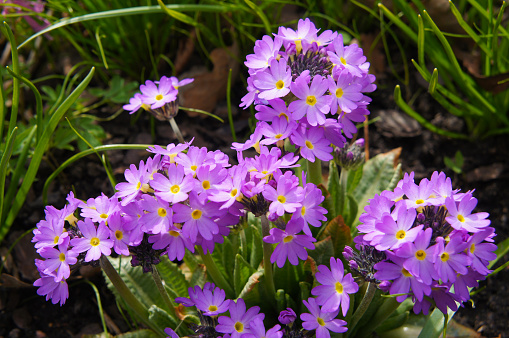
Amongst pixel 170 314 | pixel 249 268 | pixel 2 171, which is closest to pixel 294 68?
pixel 249 268

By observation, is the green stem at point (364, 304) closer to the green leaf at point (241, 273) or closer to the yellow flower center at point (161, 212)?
the green leaf at point (241, 273)

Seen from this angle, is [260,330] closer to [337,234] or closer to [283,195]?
[283,195]

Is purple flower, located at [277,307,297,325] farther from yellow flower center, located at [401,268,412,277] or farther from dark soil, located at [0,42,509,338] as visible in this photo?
dark soil, located at [0,42,509,338]

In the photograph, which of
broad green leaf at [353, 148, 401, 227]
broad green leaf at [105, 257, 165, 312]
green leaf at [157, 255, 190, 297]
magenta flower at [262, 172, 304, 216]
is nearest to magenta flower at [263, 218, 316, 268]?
magenta flower at [262, 172, 304, 216]

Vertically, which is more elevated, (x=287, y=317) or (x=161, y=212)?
(x=161, y=212)

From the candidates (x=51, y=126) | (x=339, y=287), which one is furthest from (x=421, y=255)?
(x=51, y=126)

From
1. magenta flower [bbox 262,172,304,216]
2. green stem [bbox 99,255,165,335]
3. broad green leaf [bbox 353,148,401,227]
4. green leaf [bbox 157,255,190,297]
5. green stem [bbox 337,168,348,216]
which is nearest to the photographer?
magenta flower [bbox 262,172,304,216]

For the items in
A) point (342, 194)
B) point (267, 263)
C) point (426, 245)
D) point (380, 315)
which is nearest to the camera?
point (426, 245)
